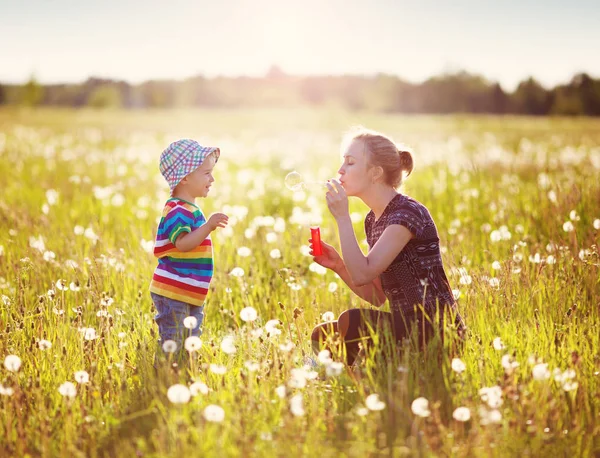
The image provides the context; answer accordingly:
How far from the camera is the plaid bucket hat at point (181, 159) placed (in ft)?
12.6

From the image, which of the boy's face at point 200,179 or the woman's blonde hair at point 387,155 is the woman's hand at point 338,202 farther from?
the boy's face at point 200,179

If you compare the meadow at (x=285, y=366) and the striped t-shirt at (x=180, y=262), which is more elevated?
the striped t-shirt at (x=180, y=262)

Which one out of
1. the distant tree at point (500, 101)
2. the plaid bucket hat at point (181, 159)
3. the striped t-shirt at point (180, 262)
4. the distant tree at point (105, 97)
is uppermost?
the distant tree at point (105, 97)

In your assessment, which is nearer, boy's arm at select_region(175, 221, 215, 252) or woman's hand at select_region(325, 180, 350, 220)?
woman's hand at select_region(325, 180, 350, 220)

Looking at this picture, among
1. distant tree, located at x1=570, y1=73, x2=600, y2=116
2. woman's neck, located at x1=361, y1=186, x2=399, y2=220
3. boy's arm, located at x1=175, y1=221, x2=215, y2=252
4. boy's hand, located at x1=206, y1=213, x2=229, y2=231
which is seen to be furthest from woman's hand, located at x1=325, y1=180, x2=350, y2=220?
distant tree, located at x1=570, y1=73, x2=600, y2=116

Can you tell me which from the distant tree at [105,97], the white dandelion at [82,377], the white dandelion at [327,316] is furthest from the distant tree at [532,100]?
the white dandelion at [82,377]

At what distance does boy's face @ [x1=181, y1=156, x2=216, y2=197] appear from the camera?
3905mm

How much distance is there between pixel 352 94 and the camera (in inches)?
4075

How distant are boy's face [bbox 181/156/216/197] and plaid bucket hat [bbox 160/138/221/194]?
0.05 m

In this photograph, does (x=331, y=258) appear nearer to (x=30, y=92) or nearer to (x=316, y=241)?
(x=316, y=241)

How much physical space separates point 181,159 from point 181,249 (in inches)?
21.7

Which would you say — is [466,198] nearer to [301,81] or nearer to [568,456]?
[568,456]

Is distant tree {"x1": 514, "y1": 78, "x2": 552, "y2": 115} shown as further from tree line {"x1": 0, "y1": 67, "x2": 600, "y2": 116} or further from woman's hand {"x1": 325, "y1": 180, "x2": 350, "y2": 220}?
woman's hand {"x1": 325, "y1": 180, "x2": 350, "y2": 220}

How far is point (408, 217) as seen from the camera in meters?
3.61
